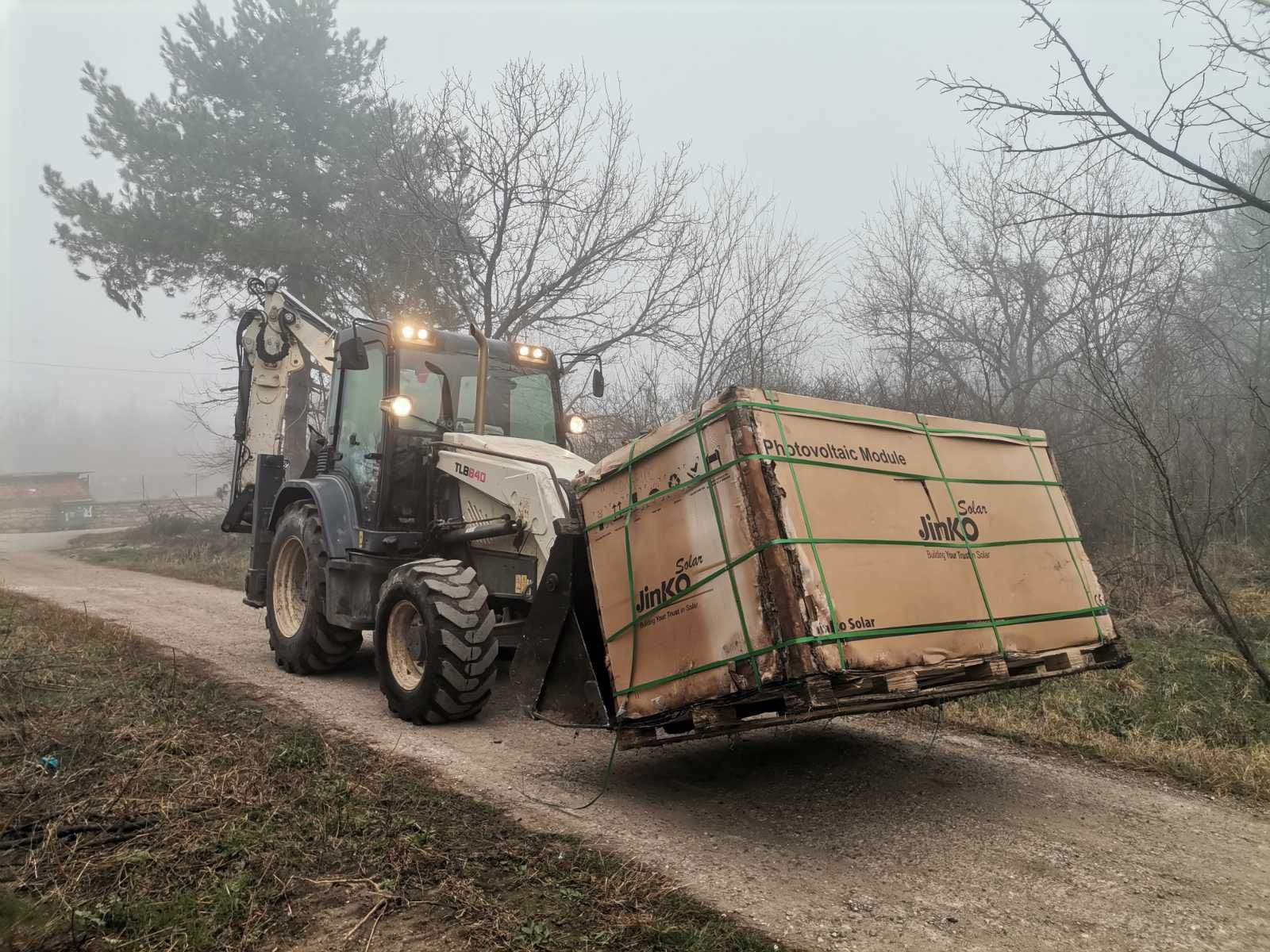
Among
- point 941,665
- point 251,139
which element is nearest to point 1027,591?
point 941,665

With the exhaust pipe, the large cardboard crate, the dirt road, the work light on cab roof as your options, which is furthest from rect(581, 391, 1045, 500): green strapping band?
the work light on cab roof

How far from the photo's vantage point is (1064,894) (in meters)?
3.32

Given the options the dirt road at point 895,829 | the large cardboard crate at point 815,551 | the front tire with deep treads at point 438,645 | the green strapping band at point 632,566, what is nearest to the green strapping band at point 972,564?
the large cardboard crate at point 815,551

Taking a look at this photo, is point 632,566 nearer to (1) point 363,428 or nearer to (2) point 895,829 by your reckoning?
(2) point 895,829

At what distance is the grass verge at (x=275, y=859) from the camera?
283cm

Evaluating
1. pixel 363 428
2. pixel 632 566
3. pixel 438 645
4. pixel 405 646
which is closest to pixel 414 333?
pixel 363 428

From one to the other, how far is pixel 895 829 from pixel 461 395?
4612 mm

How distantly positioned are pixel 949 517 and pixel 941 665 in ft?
2.63

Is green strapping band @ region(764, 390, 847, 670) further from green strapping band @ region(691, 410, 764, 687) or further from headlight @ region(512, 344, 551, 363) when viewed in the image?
headlight @ region(512, 344, 551, 363)

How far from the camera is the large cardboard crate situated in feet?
11.8

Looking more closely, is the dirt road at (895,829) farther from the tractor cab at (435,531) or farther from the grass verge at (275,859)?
the tractor cab at (435,531)

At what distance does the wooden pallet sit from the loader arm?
681cm

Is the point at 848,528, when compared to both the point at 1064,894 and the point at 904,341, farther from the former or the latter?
the point at 904,341

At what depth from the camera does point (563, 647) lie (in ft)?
15.6
